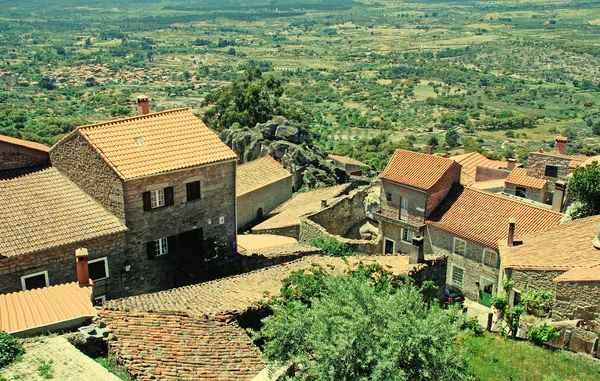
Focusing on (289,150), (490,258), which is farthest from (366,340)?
(289,150)

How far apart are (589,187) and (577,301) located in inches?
422

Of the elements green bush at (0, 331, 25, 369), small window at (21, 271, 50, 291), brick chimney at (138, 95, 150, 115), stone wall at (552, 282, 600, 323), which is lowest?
small window at (21, 271, 50, 291)

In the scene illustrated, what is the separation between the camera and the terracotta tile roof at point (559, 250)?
2300cm

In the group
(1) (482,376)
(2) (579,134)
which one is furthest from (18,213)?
(2) (579,134)

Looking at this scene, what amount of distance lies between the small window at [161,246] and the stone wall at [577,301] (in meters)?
15.5

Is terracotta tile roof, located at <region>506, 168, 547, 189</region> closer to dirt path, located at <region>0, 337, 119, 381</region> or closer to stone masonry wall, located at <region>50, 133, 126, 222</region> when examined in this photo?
stone masonry wall, located at <region>50, 133, 126, 222</region>

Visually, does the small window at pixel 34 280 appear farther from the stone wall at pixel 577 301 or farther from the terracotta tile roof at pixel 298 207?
the stone wall at pixel 577 301

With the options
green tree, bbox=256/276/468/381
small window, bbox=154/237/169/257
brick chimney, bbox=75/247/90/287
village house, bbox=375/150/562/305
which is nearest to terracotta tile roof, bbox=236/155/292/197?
village house, bbox=375/150/562/305

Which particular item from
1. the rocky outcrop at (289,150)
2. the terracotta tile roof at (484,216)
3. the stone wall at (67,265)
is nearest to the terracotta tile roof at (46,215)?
the stone wall at (67,265)

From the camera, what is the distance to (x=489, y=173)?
4788cm

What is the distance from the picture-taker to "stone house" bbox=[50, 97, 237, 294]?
84.3ft

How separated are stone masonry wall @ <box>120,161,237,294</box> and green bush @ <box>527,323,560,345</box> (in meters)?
14.1

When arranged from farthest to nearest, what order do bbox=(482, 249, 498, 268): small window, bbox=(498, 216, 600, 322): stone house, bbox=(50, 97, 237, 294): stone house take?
bbox=(482, 249, 498, 268): small window → bbox=(50, 97, 237, 294): stone house → bbox=(498, 216, 600, 322): stone house

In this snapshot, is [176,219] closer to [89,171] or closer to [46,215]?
[89,171]
